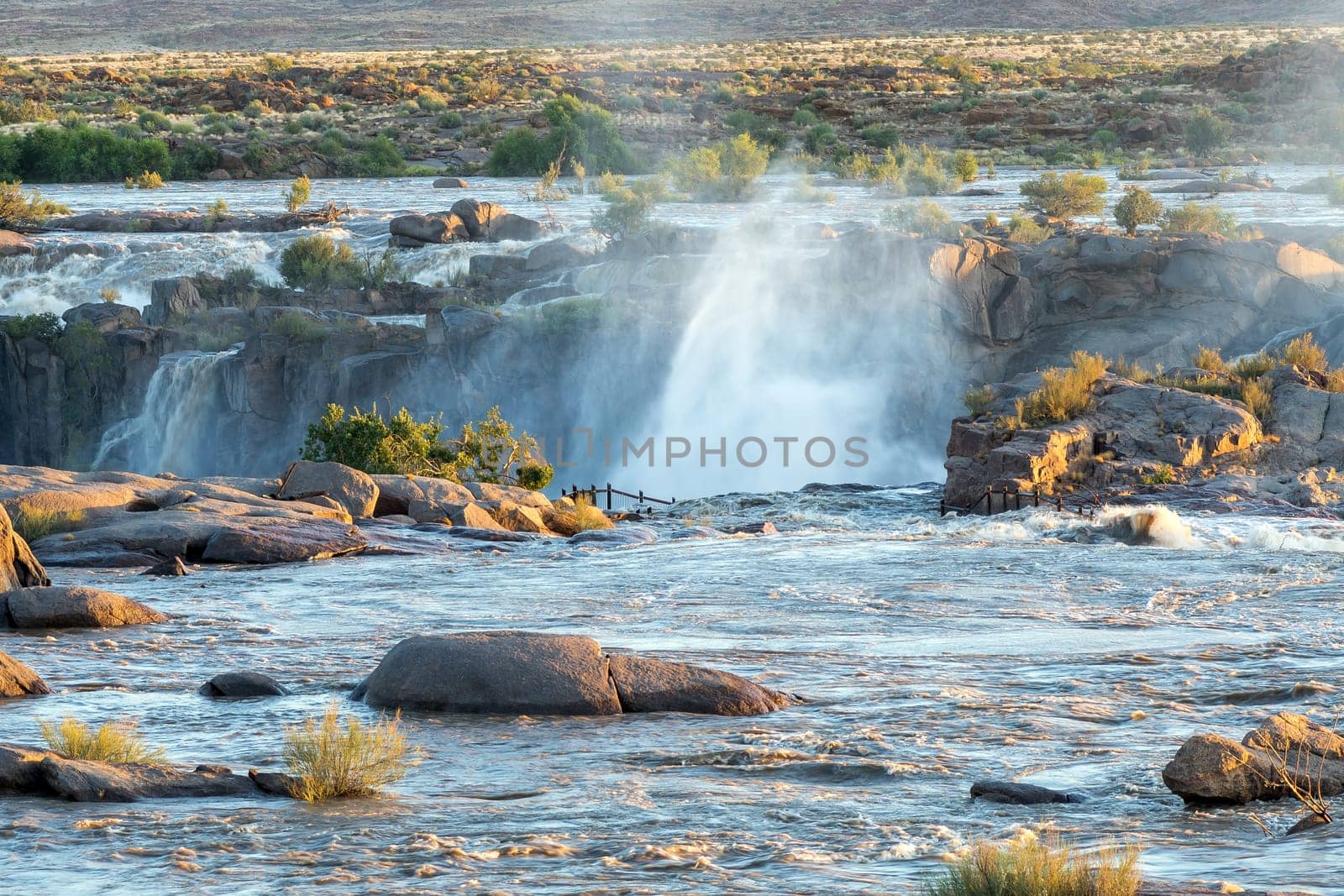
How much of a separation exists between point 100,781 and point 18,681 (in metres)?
2.73

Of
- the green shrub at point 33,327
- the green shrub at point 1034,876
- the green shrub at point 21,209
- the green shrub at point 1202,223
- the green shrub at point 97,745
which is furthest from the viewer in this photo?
the green shrub at point 21,209

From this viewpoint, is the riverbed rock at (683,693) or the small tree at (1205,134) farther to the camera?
the small tree at (1205,134)

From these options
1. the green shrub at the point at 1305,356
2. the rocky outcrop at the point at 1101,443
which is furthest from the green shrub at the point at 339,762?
the green shrub at the point at 1305,356

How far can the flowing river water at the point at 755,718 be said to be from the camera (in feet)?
21.1

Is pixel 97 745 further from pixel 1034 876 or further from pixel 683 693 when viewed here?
pixel 1034 876

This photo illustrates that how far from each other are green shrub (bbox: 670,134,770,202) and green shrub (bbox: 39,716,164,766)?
40.4m

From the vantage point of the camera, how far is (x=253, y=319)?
118 feet

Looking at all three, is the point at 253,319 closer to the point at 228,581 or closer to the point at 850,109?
the point at 228,581

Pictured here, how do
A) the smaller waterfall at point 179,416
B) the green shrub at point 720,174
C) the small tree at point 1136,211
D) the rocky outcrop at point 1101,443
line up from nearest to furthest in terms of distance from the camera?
the rocky outcrop at point 1101,443, the smaller waterfall at point 179,416, the small tree at point 1136,211, the green shrub at point 720,174

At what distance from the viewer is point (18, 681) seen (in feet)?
31.9

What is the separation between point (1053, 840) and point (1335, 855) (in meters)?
1.00

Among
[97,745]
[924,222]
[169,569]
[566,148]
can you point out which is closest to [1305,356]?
[924,222]

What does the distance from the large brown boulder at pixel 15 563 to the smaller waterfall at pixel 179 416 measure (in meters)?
21.5
